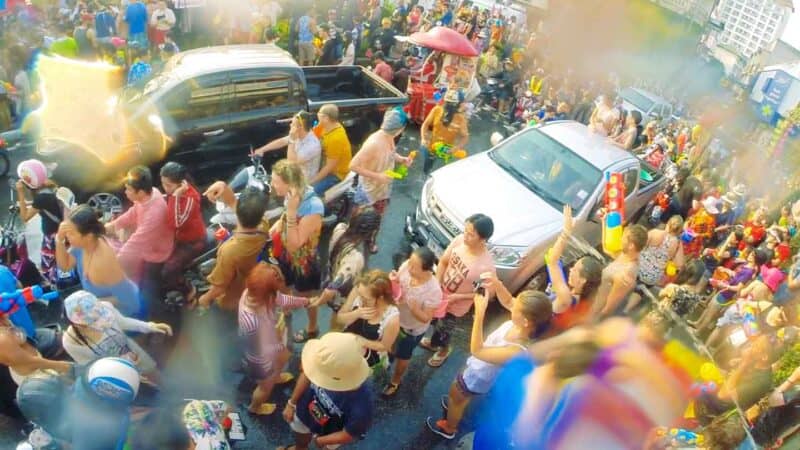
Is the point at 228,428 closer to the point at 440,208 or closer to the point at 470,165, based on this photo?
the point at 440,208

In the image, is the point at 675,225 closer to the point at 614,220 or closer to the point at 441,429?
the point at 614,220

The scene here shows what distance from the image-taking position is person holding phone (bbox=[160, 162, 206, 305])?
4.45m

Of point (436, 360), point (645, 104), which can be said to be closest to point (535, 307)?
point (436, 360)

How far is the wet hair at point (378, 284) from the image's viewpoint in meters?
3.59

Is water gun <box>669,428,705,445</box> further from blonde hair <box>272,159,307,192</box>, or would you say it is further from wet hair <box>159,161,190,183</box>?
wet hair <box>159,161,190,183</box>

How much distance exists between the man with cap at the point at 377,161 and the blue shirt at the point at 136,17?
23.0 ft

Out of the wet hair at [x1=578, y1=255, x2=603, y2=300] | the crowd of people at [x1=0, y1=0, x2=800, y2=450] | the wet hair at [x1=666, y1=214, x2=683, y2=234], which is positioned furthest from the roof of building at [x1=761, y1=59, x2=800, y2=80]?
the wet hair at [x1=578, y1=255, x2=603, y2=300]

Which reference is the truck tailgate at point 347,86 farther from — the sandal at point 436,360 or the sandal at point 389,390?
the sandal at point 389,390

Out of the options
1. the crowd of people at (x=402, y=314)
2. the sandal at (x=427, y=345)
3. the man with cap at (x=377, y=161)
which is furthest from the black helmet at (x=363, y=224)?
the sandal at (x=427, y=345)

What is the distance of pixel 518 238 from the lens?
5.85 metres

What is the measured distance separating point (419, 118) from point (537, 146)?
4.05m

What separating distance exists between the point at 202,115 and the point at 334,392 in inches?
184

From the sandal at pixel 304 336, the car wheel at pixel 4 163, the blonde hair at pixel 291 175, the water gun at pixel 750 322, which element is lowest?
the sandal at pixel 304 336

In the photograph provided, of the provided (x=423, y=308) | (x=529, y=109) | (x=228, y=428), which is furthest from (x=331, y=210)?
(x=529, y=109)
